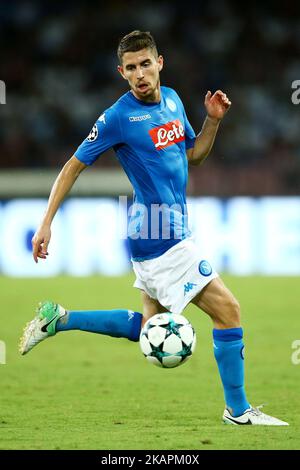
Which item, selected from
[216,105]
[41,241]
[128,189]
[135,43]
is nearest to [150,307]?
[41,241]

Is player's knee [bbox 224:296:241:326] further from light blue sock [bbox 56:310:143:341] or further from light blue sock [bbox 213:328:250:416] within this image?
light blue sock [bbox 56:310:143:341]

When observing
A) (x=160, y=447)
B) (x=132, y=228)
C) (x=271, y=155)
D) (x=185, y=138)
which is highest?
(x=271, y=155)

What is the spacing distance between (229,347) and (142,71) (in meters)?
1.55

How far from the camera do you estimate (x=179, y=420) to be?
17.4 feet

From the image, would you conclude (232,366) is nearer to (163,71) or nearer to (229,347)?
(229,347)

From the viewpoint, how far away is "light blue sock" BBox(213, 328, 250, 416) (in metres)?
5.20

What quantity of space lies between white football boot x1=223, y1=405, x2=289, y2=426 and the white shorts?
2.05 ft

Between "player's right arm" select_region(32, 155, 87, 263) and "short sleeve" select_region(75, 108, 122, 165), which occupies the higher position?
"short sleeve" select_region(75, 108, 122, 165)

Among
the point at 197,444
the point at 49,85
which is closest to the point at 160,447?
the point at 197,444

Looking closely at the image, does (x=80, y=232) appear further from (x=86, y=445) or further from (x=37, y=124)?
(x=86, y=445)

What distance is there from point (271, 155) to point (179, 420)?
12596 mm

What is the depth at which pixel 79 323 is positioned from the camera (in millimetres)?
5664

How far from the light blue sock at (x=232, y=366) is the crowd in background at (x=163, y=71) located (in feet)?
36.6

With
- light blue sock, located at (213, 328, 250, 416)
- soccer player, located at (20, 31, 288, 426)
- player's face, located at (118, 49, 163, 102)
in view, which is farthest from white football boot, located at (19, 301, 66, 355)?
player's face, located at (118, 49, 163, 102)
